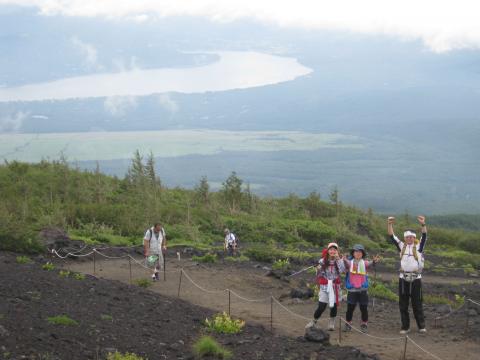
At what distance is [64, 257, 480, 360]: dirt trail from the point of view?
40.5 feet

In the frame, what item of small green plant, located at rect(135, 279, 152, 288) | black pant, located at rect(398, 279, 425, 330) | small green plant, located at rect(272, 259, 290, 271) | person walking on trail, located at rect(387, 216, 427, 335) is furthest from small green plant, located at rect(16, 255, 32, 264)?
black pant, located at rect(398, 279, 425, 330)

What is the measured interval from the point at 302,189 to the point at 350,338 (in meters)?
124

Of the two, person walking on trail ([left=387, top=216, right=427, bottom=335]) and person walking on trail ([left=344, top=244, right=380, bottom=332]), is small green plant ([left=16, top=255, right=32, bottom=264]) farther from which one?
person walking on trail ([left=387, top=216, right=427, bottom=335])

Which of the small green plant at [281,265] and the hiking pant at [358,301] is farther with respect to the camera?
the small green plant at [281,265]

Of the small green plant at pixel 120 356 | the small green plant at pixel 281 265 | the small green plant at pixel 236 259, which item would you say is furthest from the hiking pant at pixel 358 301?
the small green plant at pixel 236 259

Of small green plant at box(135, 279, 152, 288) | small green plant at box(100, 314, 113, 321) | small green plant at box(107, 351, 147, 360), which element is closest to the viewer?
small green plant at box(107, 351, 147, 360)

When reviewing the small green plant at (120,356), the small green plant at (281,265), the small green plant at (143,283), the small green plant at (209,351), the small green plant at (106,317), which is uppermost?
the small green plant at (120,356)

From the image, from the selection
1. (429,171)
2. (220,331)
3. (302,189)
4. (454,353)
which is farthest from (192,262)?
(429,171)

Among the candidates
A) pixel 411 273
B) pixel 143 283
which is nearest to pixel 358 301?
pixel 411 273

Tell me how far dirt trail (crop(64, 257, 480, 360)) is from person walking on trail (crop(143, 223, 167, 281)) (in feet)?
1.77

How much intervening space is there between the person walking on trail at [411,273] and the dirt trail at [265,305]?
0.37 metres

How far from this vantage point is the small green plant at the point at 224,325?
12702mm

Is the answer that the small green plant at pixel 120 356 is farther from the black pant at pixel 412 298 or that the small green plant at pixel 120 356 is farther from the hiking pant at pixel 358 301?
the black pant at pixel 412 298

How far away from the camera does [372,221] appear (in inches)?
1587
